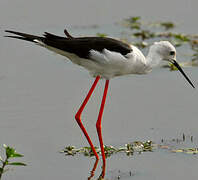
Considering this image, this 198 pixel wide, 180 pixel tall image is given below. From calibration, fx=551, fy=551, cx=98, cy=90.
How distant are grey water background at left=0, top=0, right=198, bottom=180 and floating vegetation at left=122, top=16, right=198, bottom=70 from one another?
0.37 meters

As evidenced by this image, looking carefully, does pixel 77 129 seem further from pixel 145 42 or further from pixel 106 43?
pixel 145 42

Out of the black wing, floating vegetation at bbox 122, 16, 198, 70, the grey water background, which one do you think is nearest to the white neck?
the black wing

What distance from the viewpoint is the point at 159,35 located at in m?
12.3

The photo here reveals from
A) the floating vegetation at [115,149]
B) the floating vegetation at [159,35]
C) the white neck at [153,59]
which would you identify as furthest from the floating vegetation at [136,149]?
the floating vegetation at [159,35]

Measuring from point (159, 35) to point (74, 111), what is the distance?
193 inches

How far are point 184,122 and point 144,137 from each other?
804 mm

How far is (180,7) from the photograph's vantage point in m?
14.6

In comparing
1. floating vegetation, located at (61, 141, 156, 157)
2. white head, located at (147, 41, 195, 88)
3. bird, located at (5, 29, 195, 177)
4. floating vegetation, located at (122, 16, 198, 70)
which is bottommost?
floating vegetation, located at (61, 141, 156, 157)

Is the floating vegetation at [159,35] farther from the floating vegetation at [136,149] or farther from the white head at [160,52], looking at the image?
the floating vegetation at [136,149]

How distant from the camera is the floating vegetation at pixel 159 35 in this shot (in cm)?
1104

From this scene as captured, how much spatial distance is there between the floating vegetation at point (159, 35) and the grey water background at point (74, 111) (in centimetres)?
37

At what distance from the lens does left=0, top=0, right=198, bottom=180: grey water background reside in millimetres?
6188

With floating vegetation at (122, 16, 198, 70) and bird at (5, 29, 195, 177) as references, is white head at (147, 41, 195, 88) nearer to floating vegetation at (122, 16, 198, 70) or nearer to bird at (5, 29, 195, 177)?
bird at (5, 29, 195, 177)

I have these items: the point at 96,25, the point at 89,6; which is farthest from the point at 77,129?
the point at 89,6
